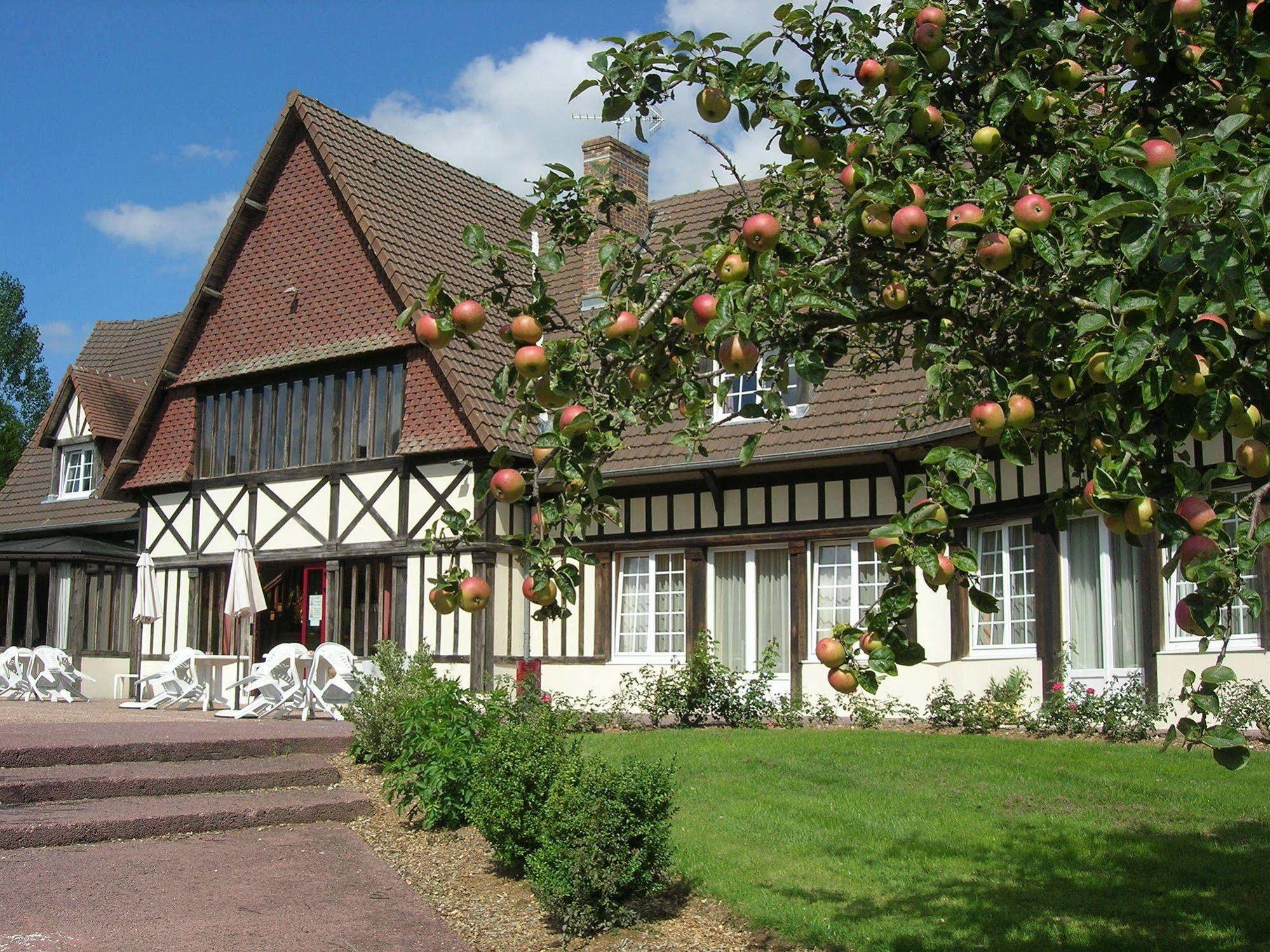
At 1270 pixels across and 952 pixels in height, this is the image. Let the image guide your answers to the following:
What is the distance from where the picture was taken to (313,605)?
18.6m

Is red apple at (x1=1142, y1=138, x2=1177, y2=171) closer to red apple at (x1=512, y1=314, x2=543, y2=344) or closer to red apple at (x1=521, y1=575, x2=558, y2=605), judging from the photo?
red apple at (x1=512, y1=314, x2=543, y2=344)

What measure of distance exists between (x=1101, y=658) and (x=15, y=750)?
9700 millimetres

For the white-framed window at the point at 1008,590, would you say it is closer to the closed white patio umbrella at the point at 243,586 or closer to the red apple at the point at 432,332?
the closed white patio umbrella at the point at 243,586

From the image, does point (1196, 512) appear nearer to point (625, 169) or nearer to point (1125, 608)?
point (1125, 608)

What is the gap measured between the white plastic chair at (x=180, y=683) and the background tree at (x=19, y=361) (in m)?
35.6

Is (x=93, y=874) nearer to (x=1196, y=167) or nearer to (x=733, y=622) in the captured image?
(x=1196, y=167)

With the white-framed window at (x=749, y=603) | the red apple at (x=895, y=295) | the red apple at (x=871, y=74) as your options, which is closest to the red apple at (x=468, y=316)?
the red apple at (x=895, y=295)

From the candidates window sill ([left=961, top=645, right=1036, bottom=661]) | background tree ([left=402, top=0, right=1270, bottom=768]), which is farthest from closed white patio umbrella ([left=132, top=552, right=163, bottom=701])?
background tree ([left=402, top=0, right=1270, bottom=768])

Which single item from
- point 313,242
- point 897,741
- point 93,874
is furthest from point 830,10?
point 313,242

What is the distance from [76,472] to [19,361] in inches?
1086

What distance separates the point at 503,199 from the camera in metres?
22.7

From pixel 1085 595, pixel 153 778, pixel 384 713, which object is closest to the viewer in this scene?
pixel 153 778

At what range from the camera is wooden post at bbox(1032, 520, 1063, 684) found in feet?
40.5

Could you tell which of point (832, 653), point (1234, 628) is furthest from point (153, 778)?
point (1234, 628)
